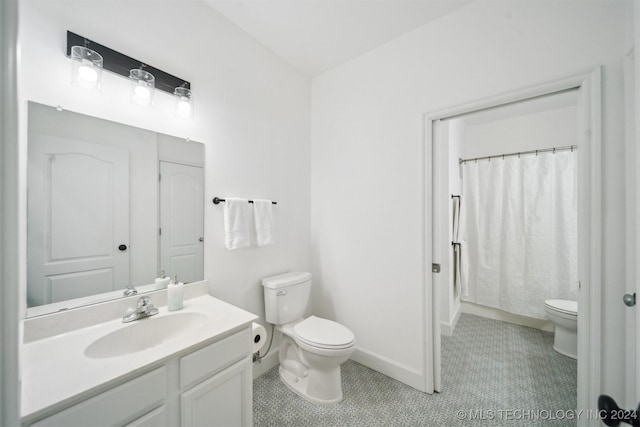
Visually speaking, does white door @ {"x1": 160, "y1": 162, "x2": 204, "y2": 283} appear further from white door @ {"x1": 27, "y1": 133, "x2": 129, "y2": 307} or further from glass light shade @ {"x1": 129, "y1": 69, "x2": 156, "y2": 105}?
glass light shade @ {"x1": 129, "y1": 69, "x2": 156, "y2": 105}

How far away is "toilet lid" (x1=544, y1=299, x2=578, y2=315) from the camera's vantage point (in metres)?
2.14

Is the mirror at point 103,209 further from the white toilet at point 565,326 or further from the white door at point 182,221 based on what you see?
the white toilet at point 565,326

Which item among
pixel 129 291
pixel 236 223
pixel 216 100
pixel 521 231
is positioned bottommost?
pixel 129 291

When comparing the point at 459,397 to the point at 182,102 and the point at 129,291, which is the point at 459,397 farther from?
the point at 182,102

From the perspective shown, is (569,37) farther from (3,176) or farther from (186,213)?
(186,213)

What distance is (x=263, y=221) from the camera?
1.90 meters

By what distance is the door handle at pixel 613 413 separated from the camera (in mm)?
528

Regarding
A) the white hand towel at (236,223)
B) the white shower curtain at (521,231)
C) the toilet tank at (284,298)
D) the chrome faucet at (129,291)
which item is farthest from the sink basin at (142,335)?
the white shower curtain at (521,231)

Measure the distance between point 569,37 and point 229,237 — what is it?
7.35 ft

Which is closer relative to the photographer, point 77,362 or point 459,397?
point 77,362

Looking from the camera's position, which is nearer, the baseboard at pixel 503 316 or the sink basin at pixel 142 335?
the sink basin at pixel 142 335

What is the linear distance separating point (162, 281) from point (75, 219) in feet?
1.62

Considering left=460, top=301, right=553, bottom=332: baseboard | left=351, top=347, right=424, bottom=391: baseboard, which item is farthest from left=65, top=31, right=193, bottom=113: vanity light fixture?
left=460, top=301, right=553, bottom=332: baseboard

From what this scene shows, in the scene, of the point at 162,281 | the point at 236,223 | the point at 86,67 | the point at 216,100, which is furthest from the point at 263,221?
the point at 86,67
